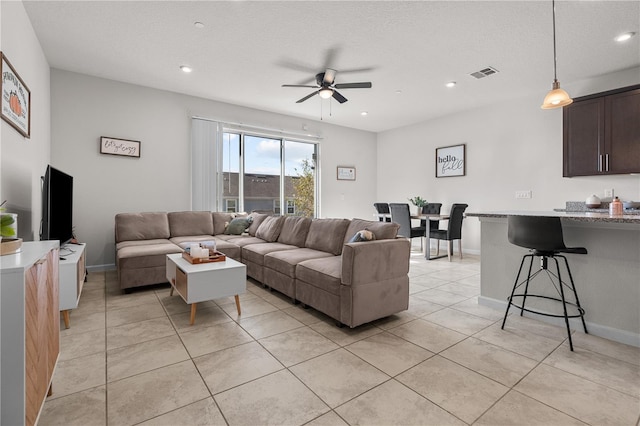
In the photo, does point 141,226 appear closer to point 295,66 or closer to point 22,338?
point 295,66

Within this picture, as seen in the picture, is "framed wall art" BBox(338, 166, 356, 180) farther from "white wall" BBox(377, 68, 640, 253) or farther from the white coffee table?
the white coffee table

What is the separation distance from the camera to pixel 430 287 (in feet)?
12.1

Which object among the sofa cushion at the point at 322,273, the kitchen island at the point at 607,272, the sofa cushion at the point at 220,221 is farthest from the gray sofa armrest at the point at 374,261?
the sofa cushion at the point at 220,221

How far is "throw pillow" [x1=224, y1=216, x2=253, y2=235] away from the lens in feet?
16.1

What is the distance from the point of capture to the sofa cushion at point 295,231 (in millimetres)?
3916

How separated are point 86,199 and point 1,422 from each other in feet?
13.2

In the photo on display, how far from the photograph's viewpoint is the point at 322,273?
8.64 feet

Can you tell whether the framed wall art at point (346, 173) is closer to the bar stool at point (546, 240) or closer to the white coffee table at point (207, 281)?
the white coffee table at point (207, 281)

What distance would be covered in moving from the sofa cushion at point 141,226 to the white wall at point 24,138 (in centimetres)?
87

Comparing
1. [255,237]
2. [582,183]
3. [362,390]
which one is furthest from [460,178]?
[362,390]

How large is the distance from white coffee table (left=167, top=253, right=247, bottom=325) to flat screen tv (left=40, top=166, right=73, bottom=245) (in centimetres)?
111

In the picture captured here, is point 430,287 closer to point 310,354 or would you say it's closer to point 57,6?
point 310,354

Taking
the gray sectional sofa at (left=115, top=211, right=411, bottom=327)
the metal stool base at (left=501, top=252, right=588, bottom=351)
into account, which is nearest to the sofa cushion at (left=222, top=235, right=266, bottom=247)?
the gray sectional sofa at (left=115, top=211, right=411, bottom=327)

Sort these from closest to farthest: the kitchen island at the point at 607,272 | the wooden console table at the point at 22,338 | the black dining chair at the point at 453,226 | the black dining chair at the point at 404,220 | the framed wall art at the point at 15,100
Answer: the wooden console table at the point at 22,338, the kitchen island at the point at 607,272, the framed wall art at the point at 15,100, the black dining chair at the point at 453,226, the black dining chair at the point at 404,220
